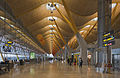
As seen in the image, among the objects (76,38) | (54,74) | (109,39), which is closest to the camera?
(54,74)

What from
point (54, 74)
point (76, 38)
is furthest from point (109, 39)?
point (76, 38)

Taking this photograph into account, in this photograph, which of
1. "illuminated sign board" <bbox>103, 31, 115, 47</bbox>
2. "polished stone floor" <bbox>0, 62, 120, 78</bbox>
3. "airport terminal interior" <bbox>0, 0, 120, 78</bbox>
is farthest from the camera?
"airport terminal interior" <bbox>0, 0, 120, 78</bbox>

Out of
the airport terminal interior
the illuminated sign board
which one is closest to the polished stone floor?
the airport terminal interior

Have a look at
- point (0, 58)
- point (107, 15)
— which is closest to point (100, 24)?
point (107, 15)

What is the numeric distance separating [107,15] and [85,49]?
1174 cm

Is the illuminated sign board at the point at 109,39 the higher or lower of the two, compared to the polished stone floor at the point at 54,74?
higher

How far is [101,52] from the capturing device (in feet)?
64.8

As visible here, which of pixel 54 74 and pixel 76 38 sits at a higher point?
pixel 76 38

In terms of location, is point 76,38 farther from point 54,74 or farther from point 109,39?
point 54,74

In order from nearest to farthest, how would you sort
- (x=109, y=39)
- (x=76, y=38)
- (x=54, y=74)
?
(x=54, y=74), (x=109, y=39), (x=76, y=38)

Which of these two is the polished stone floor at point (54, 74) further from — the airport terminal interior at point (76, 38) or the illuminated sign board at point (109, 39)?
the illuminated sign board at point (109, 39)

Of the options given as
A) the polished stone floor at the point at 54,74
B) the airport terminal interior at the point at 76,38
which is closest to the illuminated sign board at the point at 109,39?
the airport terminal interior at the point at 76,38

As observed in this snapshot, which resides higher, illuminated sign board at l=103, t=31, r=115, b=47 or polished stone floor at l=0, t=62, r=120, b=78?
illuminated sign board at l=103, t=31, r=115, b=47

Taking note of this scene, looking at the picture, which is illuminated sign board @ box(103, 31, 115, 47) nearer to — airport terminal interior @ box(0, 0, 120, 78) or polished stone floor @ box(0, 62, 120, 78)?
airport terminal interior @ box(0, 0, 120, 78)
